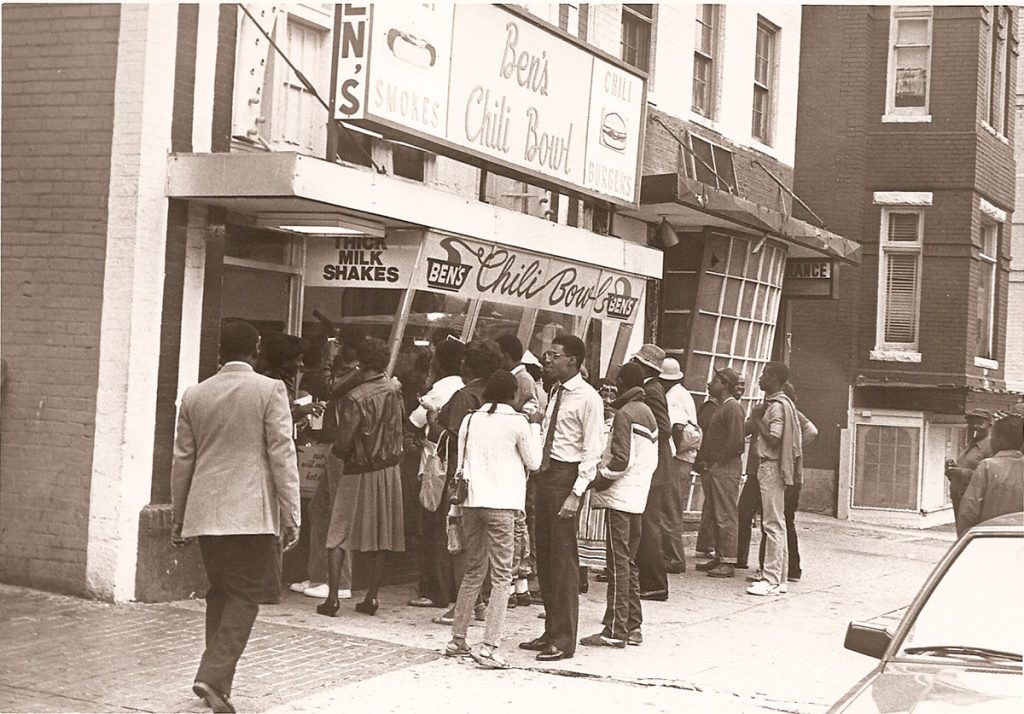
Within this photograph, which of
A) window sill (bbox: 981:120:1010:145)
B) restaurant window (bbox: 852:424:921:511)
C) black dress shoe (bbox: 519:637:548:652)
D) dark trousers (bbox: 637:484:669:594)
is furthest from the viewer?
window sill (bbox: 981:120:1010:145)

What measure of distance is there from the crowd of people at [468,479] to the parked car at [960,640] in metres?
3.17

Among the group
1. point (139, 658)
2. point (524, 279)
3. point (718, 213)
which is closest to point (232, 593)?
point (139, 658)

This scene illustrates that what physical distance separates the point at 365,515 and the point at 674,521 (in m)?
3.79

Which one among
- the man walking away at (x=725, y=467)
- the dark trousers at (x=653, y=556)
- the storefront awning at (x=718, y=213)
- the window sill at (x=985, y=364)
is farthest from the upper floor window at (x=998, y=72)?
the dark trousers at (x=653, y=556)

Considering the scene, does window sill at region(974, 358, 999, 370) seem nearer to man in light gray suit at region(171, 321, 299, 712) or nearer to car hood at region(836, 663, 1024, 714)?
man in light gray suit at region(171, 321, 299, 712)

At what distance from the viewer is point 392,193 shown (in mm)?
9539

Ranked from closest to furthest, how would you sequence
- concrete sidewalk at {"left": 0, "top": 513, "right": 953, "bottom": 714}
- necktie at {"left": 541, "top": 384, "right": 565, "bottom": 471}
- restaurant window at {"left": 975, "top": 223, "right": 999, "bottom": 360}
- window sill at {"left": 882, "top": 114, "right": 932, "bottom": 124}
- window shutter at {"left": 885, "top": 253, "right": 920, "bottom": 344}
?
1. concrete sidewalk at {"left": 0, "top": 513, "right": 953, "bottom": 714}
2. necktie at {"left": 541, "top": 384, "right": 565, "bottom": 471}
3. window sill at {"left": 882, "top": 114, "right": 932, "bottom": 124}
4. window shutter at {"left": 885, "top": 253, "right": 920, "bottom": 344}
5. restaurant window at {"left": 975, "top": 223, "right": 999, "bottom": 360}

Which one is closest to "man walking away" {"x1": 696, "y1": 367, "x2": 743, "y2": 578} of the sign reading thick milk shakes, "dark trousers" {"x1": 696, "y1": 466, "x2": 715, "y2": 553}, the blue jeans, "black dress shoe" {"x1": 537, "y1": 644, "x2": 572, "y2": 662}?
"dark trousers" {"x1": 696, "y1": 466, "x2": 715, "y2": 553}

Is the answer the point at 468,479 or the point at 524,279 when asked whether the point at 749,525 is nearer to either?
the point at 524,279

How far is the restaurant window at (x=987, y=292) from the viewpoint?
72.0ft

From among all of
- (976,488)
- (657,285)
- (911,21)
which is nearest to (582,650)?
(976,488)

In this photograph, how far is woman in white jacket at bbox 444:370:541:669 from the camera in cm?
795

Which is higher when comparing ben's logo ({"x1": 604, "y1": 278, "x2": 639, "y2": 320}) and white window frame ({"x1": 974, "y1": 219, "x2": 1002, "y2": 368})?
white window frame ({"x1": 974, "y1": 219, "x2": 1002, "y2": 368})

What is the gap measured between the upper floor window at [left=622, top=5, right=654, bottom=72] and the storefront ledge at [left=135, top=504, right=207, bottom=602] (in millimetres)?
8312
